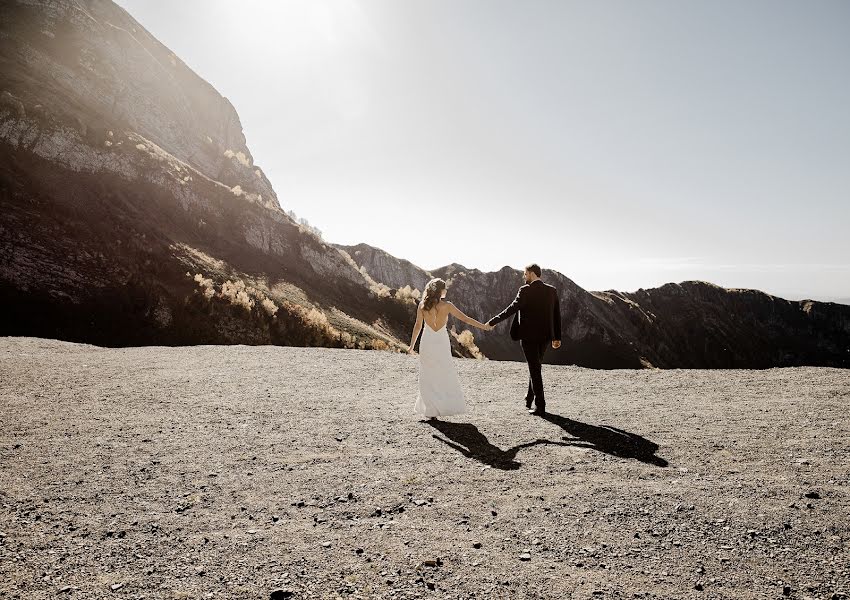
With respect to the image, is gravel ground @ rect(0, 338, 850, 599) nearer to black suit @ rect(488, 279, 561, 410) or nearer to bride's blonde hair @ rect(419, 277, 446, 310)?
black suit @ rect(488, 279, 561, 410)

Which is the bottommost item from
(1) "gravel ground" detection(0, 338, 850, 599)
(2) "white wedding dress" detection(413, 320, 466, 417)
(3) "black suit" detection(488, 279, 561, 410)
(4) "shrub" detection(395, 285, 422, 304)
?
(1) "gravel ground" detection(0, 338, 850, 599)

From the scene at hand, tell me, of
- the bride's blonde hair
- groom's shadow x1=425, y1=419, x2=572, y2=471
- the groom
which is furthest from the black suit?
groom's shadow x1=425, y1=419, x2=572, y2=471

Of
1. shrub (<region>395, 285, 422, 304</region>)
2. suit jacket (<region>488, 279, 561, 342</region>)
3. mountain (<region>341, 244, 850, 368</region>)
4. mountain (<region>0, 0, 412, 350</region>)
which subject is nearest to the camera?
suit jacket (<region>488, 279, 561, 342</region>)

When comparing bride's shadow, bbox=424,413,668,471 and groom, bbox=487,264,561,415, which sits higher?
groom, bbox=487,264,561,415

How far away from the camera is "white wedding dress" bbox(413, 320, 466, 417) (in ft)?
28.8

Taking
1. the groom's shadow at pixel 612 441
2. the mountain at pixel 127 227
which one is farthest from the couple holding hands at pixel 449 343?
the mountain at pixel 127 227

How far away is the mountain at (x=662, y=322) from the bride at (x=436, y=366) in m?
60.9

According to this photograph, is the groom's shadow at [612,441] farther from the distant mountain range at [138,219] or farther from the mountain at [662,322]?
the mountain at [662,322]

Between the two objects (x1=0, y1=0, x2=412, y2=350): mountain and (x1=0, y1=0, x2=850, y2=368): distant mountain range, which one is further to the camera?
(x1=0, y1=0, x2=850, y2=368): distant mountain range

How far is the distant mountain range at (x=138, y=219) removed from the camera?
20.4 meters

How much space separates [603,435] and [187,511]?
6.55 m

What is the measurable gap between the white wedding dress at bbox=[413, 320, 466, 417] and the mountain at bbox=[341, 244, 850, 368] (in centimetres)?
6096

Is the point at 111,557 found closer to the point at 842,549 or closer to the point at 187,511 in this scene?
the point at 187,511

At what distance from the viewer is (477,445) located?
7.09 meters
